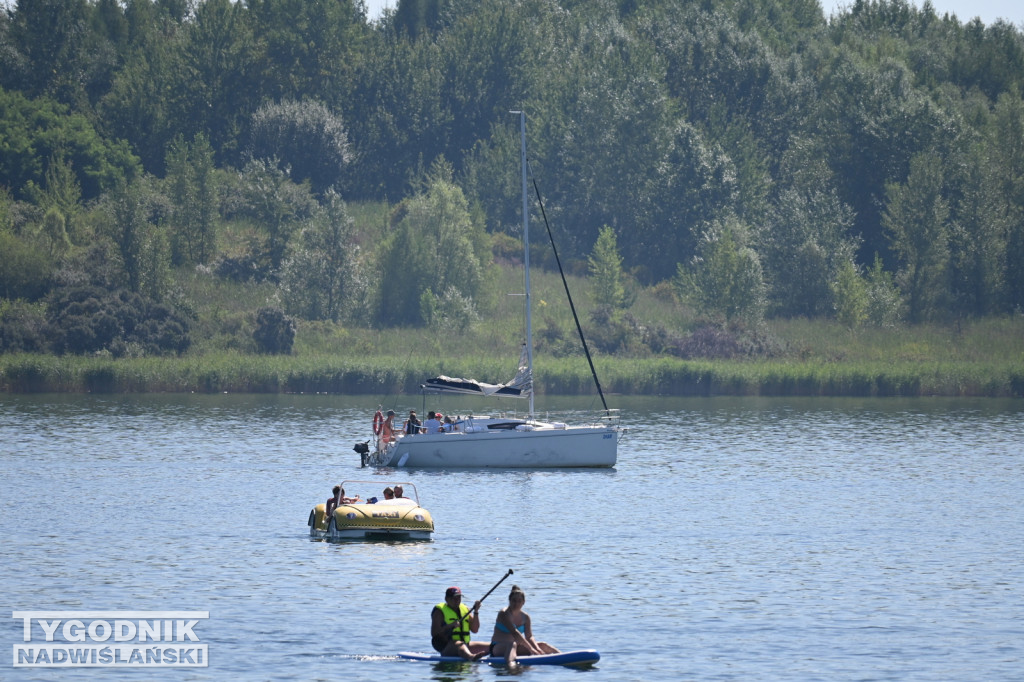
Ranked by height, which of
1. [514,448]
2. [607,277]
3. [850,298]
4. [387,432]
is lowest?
[514,448]

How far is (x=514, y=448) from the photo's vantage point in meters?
63.5

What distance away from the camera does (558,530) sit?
50.5 meters

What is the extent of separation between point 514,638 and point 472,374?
62543mm

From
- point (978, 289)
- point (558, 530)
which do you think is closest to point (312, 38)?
point (978, 289)

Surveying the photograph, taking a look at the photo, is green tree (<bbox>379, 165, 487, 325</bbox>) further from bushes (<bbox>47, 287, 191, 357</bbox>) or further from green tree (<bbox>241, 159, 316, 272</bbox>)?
bushes (<bbox>47, 287, 191, 357</bbox>)

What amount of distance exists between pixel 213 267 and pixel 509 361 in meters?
30.1

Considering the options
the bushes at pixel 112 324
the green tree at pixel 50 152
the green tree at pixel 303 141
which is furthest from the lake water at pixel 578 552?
the green tree at pixel 303 141

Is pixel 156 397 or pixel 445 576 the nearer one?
pixel 445 576

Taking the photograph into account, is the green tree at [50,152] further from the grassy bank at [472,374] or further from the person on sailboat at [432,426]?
the person on sailboat at [432,426]

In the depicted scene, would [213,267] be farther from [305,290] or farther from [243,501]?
[243,501]

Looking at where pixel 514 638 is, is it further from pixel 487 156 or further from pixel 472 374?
pixel 487 156

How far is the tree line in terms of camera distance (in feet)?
372

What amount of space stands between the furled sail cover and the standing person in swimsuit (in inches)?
1278

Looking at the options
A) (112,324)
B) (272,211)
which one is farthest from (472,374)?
(272,211)
